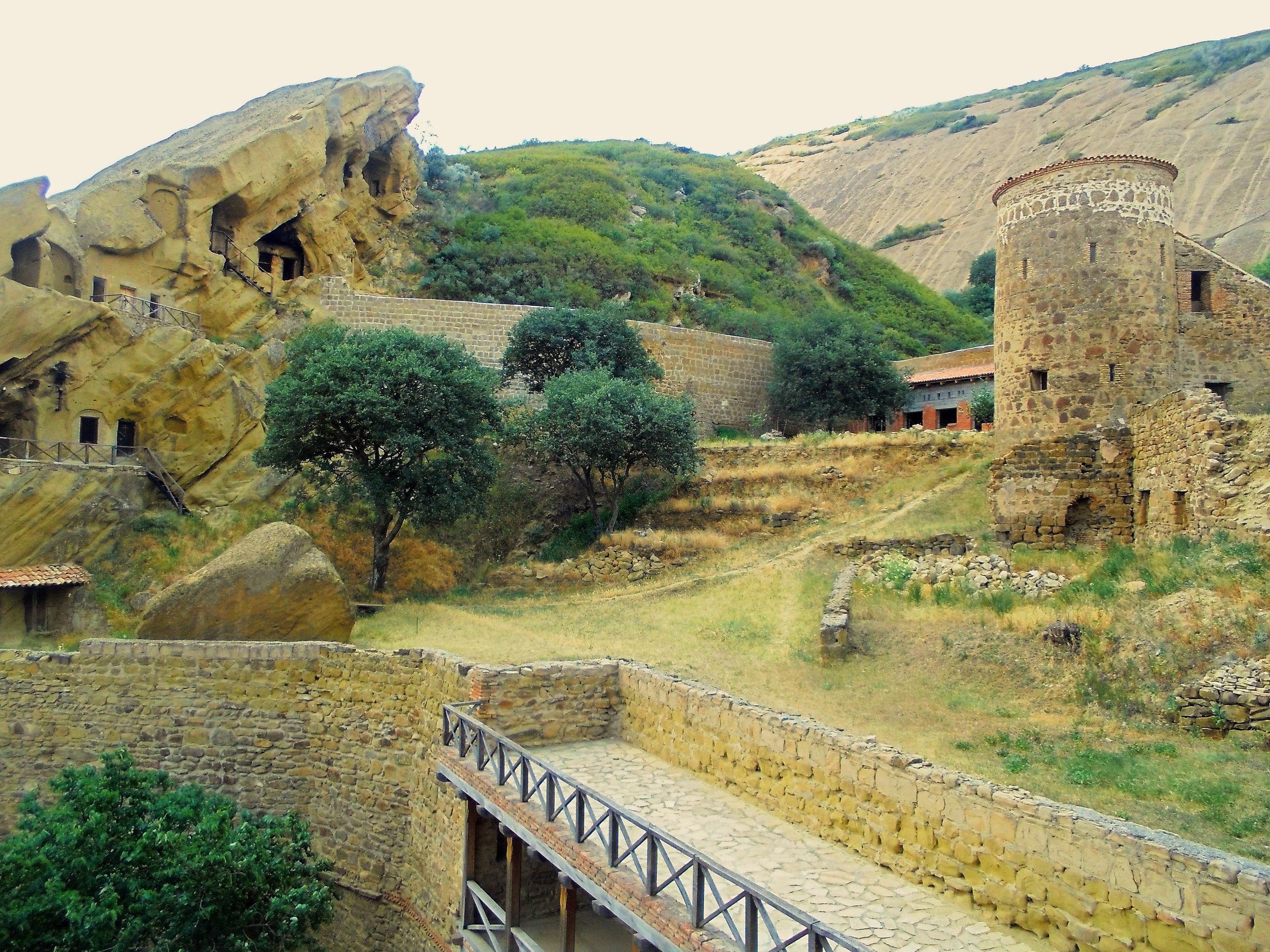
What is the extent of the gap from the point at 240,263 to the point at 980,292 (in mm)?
40869

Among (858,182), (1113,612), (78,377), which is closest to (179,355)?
(78,377)

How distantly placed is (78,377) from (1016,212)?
67.3ft

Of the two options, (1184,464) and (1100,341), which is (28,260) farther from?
(1184,464)

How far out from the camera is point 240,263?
26969 millimetres

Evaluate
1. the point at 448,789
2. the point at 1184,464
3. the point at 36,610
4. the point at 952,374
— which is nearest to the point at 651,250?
the point at 952,374

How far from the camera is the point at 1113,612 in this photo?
11078 mm

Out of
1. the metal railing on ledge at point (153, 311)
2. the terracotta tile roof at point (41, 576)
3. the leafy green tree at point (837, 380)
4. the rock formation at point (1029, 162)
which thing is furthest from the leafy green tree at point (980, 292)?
the terracotta tile roof at point (41, 576)

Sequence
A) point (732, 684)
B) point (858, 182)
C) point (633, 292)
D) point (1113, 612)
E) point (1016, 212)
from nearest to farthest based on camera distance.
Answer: point (1113, 612), point (732, 684), point (1016, 212), point (633, 292), point (858, 182)

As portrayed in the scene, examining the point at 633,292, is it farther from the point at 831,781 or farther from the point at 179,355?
the point at 831,781

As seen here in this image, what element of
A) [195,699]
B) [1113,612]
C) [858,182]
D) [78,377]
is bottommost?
[195,699]

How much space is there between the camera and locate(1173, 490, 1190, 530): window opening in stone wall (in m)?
13.1

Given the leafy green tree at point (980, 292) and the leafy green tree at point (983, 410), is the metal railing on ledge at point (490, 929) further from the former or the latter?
the leafy green tree at point (980, 292)

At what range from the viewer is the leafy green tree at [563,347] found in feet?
90.4

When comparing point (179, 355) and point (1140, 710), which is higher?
point (179, 355)
